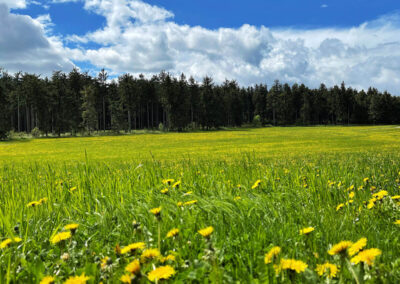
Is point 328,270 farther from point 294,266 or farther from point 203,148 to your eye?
point 203,148

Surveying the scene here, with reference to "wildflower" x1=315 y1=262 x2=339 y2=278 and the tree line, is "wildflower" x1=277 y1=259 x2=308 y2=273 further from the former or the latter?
the tree line

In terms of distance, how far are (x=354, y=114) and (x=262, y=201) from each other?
4186 inches

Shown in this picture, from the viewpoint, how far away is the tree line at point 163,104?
63.8m

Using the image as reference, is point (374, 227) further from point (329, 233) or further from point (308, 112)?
point (308, 112)

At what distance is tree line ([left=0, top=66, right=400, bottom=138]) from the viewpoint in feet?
209

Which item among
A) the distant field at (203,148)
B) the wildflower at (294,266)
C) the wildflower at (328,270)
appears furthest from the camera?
the distant field at (203,148)

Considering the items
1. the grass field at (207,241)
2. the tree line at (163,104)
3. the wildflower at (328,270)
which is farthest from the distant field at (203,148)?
the tree line at (163,104)

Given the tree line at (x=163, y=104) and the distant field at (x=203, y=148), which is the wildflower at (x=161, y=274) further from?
the tree line at (x=163, y=104)

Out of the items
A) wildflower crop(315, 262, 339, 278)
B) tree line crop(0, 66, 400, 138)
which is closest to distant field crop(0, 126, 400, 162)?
wildflower crop(315, 262, 339, 278)

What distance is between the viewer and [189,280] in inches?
63.5

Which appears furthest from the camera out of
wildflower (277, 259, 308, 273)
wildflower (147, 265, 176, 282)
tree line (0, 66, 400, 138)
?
tree line (0, 66, 400, 138)

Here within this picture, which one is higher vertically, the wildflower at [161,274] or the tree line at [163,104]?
the tree line at [163,104]

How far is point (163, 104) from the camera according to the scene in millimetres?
71188

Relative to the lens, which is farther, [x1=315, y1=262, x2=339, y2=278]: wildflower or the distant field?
the distant field
